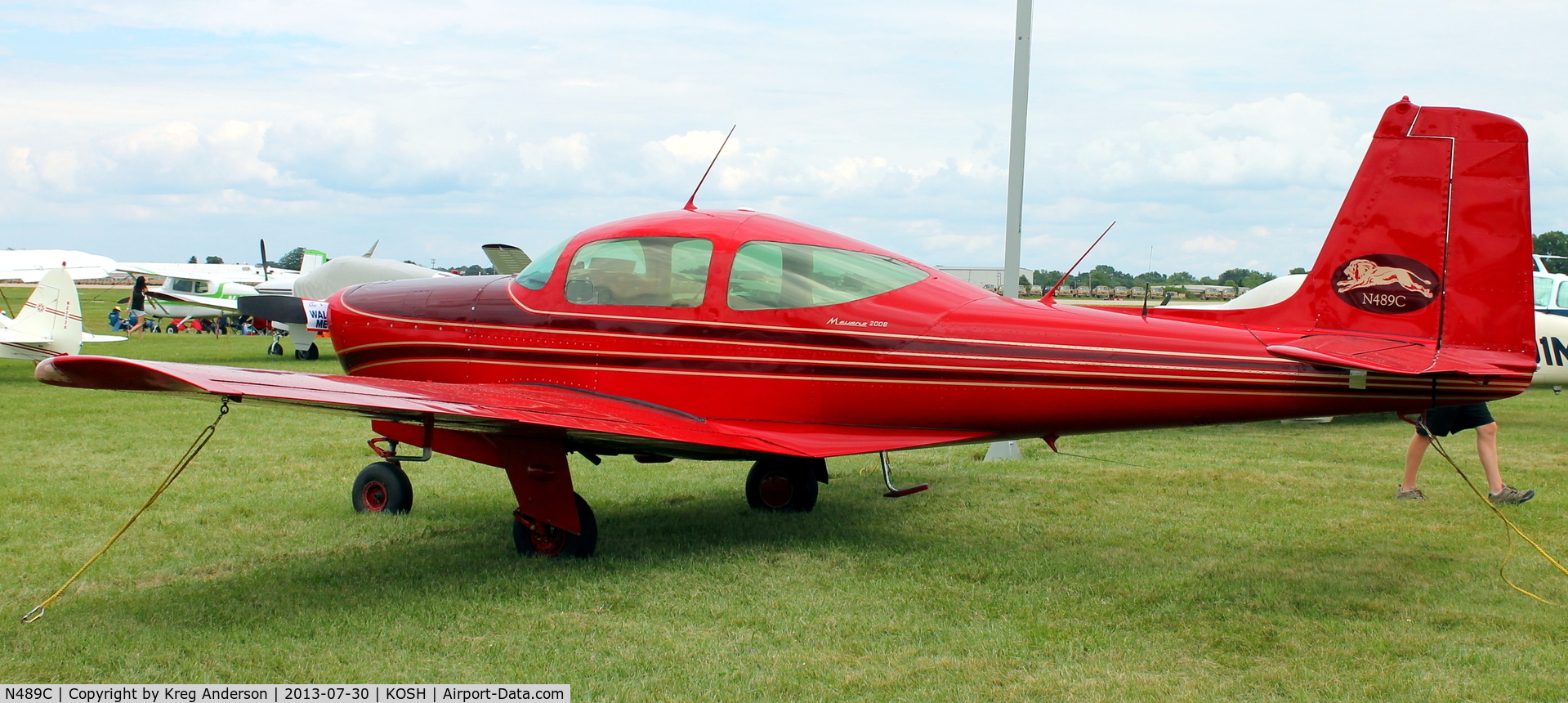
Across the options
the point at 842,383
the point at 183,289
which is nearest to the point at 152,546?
the point at 842,383

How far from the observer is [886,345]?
18.2 feet

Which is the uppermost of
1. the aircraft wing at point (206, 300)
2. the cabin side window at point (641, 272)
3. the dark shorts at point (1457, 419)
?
the cabin side window at point (641, 272)

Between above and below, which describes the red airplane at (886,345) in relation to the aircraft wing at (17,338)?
above

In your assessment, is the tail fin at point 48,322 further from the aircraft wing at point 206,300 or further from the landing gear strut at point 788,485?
the landing gear strut at point 788,485

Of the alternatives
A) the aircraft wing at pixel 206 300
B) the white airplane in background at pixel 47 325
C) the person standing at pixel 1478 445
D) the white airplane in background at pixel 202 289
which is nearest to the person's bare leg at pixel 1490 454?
the person standing at pixel 1478 445

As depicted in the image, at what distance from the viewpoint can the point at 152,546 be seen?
5.83 metres

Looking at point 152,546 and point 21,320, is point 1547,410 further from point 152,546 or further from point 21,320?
point 21,320

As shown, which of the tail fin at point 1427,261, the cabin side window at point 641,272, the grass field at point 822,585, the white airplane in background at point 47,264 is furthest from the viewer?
the white airplane in background at point 47,264

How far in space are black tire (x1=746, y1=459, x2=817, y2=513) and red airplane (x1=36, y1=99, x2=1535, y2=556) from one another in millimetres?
1164

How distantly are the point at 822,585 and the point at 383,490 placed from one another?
3.30 m

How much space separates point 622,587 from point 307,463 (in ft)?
15.9

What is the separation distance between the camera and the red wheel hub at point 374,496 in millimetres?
6945

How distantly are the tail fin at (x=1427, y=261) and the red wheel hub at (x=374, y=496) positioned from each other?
527 cm

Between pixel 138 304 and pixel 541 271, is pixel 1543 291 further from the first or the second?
pixel 138 304
